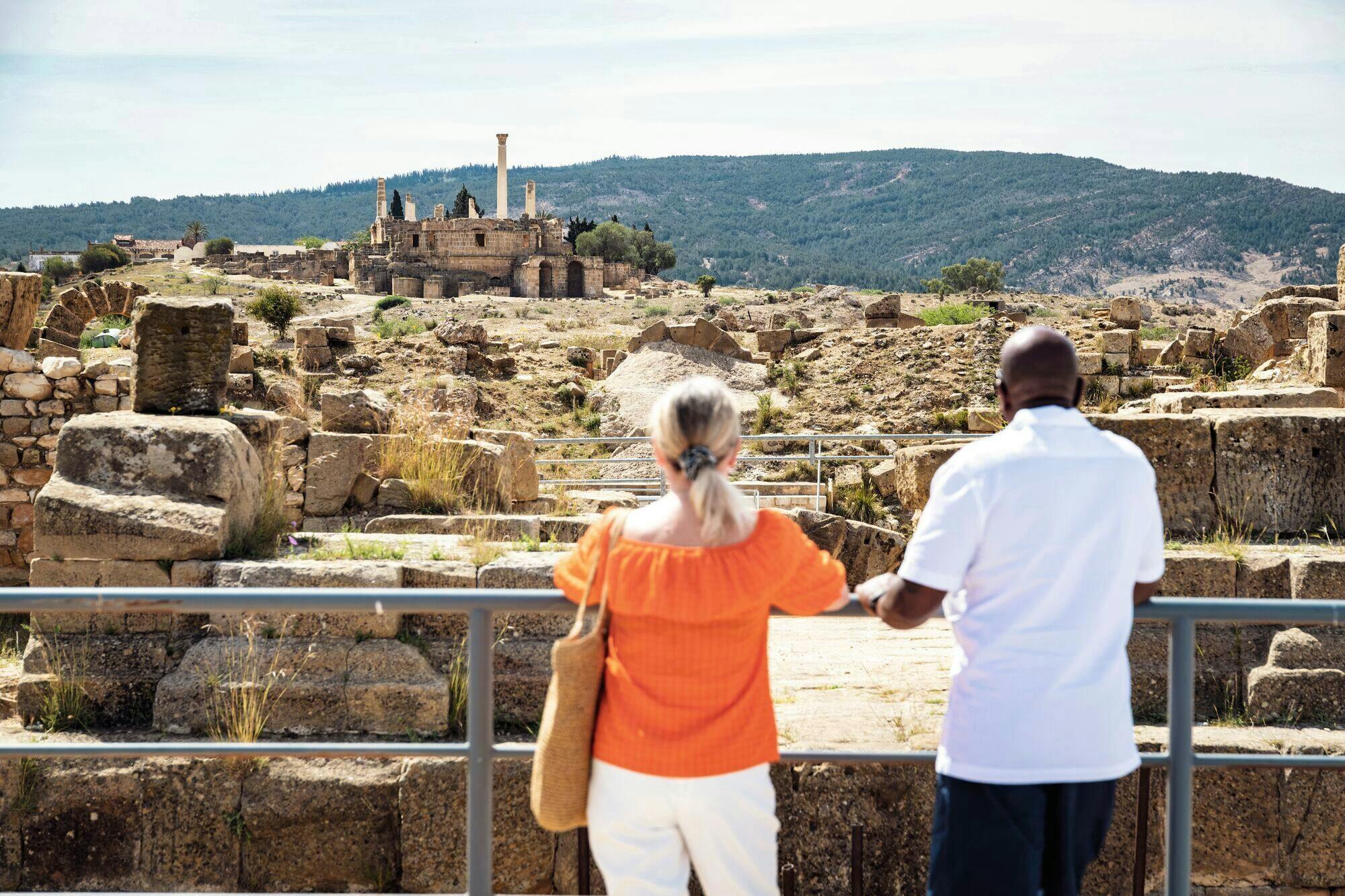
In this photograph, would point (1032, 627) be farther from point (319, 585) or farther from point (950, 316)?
point (950, 316)

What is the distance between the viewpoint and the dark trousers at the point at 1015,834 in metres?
3.00

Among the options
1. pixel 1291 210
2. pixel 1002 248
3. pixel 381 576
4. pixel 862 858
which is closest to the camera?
pixel 862 858

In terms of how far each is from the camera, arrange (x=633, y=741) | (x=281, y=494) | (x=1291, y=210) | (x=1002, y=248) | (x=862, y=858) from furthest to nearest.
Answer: (x=1002, y=248), (x=1291, y=210), (x=281, y=494), (x=862, y=858), (x=633, y=741)

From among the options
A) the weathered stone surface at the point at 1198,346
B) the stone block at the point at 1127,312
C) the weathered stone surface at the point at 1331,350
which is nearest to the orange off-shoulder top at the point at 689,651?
the weathered stone surface at the point at 1331,350

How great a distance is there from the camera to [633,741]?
301cm

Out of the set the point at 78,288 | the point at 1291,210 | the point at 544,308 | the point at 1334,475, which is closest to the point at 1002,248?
the point at 1291,210

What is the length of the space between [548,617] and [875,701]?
1780mm

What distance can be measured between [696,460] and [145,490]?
180 inches

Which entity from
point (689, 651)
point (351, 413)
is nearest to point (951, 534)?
point (689, 651)

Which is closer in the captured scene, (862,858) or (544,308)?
(862,858)

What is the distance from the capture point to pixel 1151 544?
3123mm

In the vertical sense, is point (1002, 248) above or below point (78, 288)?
above

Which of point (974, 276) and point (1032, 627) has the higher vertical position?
point (974, 276)

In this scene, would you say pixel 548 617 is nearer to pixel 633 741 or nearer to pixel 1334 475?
pixel 633 741
